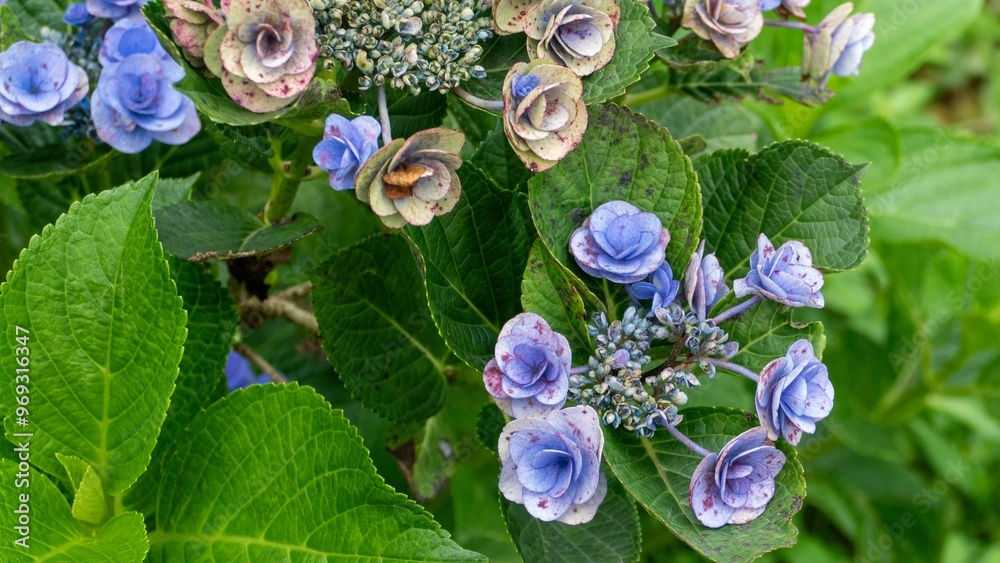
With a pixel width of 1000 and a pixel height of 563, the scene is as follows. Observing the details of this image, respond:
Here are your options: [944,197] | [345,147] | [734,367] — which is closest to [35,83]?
[345,147]

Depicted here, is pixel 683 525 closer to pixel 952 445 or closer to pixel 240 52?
pixel 240 52

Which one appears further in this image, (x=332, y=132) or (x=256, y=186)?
(x=256, y=186)

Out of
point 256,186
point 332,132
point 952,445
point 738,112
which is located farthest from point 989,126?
point 332,132

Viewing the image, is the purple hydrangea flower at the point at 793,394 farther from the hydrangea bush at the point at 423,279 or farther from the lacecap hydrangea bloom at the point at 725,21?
the lacecap hydrangea bloom at the point at 725,21

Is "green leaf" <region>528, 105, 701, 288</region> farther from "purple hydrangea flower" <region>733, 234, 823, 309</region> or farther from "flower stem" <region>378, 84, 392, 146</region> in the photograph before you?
"flower stem" <region>378, 84, 392, 146</region>

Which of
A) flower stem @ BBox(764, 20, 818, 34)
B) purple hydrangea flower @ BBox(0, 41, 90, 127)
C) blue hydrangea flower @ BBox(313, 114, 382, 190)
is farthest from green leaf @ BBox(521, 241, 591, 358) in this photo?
purple hydrangea flower @ BBox(0, 41, 90, 127)

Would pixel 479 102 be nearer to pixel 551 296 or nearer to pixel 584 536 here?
pixel 551 296
